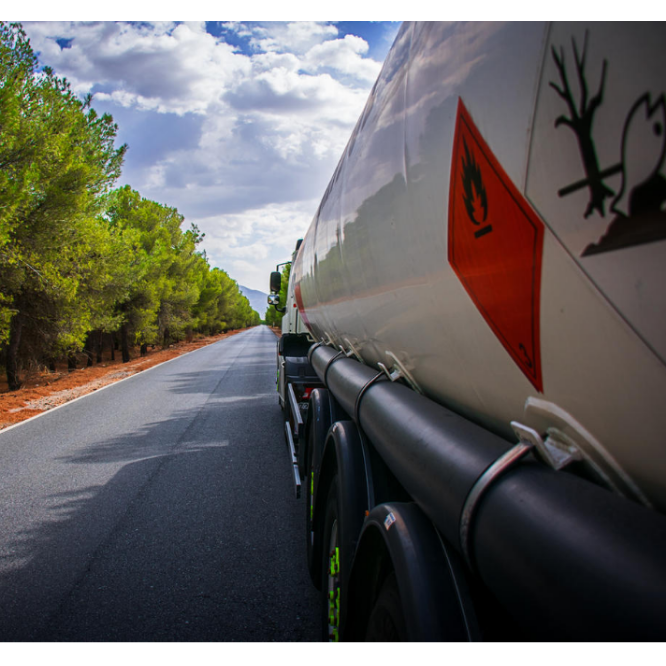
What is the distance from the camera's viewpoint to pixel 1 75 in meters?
11.6

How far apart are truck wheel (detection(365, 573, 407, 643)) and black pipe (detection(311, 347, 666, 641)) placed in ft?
1.04

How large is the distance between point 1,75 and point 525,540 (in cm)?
1514

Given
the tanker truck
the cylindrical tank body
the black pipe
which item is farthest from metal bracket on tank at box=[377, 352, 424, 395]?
the black pipe

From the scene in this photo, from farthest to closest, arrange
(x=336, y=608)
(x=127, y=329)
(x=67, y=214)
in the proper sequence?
(x=127, y=329)
(x=67, y=214)
(x=336, y=608)

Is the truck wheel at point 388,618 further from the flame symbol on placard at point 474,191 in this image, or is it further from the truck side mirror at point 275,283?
the truck side mirror at point 275,283

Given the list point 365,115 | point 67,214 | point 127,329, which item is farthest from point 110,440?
point 127,329

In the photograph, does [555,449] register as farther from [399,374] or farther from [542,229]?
[399,374]

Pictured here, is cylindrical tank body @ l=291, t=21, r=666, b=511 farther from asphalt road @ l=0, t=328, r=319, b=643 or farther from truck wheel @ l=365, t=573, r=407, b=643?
asphalt road @ l=0, t=328, r=319, b=643

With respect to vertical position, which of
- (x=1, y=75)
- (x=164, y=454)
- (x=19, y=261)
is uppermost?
(x=1, y=75)

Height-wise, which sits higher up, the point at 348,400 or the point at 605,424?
the point at 605,424

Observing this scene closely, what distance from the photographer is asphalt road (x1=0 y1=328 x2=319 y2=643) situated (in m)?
2.95

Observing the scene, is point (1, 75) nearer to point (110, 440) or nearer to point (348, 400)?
point (110, 440)

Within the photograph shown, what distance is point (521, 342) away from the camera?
1233mm

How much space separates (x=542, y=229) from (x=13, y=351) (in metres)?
18.2
